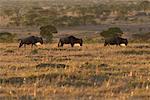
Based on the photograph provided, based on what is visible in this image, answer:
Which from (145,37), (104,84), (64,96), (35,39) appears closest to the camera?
(64,96)

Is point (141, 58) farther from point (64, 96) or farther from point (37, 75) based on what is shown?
point (64, 96)

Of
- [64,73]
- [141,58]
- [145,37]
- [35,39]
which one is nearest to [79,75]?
[64,73]

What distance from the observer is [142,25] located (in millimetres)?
57344

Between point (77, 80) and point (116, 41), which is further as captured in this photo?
point (116, 41)

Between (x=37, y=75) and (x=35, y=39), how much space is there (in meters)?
16.5

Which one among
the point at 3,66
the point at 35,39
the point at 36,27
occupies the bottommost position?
the point at 36,27

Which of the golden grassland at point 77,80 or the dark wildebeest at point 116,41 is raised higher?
the golden grassland at point 77,80

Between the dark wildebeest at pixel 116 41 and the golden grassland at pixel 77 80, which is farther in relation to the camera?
the dark wildebeest at pixel 116 41

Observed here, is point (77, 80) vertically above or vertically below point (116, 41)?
above

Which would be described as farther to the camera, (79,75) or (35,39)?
(35,39)

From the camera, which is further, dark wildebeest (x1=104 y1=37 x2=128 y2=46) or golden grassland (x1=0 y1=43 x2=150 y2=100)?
dark wildebeest (x1=104 y1=37 x2=128 y2=46)

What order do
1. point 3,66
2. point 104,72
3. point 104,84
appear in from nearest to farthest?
point 104,84 → point 104,72 → point 3,66

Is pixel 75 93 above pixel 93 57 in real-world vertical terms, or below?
above

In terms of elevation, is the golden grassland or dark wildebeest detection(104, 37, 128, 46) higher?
the golden grassland
